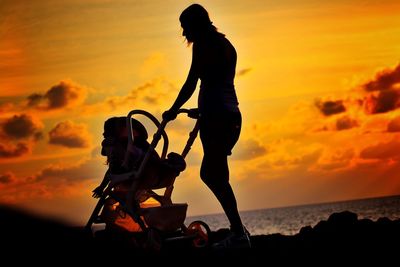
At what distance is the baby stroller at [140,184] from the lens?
345 inches

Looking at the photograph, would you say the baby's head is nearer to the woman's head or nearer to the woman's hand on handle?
the woman's hand on handle

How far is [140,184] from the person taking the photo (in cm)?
887

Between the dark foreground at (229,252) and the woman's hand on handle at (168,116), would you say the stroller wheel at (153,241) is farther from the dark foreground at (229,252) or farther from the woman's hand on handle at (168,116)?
the woman's hand on handle at (168,116)

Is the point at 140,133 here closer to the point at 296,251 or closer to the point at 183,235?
the point at 183,235

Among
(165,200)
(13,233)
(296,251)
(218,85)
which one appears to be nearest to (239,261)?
(296,251)

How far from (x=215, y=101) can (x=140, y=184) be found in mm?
1443

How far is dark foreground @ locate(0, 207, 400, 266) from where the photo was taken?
7.17 metres

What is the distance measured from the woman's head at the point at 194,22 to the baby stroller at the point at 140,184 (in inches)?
39.4

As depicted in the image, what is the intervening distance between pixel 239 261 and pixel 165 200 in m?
2.42

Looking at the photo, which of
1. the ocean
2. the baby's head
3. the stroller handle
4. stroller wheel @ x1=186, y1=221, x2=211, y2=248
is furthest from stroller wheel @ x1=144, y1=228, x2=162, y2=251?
the ocean

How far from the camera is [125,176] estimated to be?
876 cm

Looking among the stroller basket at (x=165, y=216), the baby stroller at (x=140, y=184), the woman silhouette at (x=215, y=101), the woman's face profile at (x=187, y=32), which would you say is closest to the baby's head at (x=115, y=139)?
the baby stroller at (x=140, y=184)

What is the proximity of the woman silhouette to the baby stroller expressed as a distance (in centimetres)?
63

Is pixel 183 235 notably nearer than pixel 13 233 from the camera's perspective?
Yes
